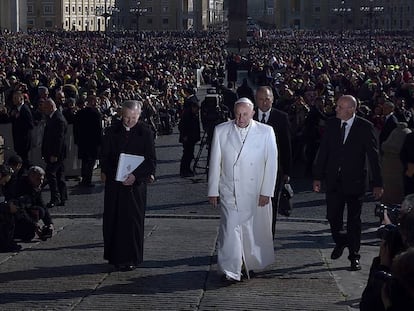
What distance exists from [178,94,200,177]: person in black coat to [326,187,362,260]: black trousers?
7.34m

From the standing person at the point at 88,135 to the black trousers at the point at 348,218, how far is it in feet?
20.9

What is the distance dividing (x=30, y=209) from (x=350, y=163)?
3360 mm

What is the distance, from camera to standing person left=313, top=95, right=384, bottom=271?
9.26 m

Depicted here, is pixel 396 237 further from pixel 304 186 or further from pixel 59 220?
pixel 304 186

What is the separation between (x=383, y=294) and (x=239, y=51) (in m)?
57.2

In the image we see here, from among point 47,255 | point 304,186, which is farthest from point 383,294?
point 304,186

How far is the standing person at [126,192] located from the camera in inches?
360

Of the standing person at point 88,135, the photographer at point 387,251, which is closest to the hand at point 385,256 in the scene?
the photographer at point 387,251

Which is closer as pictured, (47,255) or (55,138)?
(47,255)

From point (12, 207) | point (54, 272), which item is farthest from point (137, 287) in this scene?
point (12, 207)

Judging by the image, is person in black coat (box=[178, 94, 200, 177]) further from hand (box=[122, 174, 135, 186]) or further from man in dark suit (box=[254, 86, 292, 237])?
hand (box=[122, 174, 135, 186])

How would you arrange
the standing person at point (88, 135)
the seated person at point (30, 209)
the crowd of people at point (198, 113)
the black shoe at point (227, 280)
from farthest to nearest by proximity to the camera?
the standing person at point (88, 135), the seated person at point (30, 209), the crowd of people at point (198, 113), the black shoe at point (227, 280)

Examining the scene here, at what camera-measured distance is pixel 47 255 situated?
9.88 meters

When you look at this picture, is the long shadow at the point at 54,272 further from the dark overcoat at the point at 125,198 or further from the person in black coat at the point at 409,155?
the person in black coat at the point at 409,155
